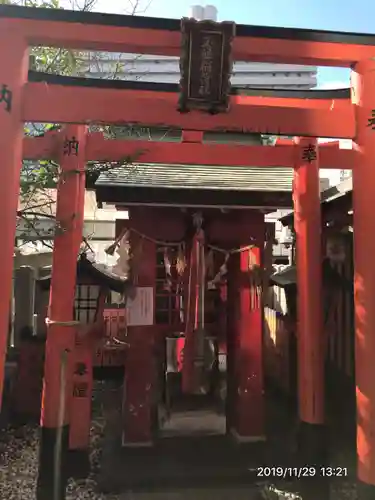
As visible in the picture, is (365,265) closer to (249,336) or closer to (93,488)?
(249,336)

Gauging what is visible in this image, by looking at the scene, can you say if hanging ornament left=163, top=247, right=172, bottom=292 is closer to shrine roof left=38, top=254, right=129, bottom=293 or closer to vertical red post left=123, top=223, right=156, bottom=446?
vertical red post left=123, top=223, right=156, bottom=446

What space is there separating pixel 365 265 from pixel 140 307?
308cm

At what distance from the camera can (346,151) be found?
3.78 m

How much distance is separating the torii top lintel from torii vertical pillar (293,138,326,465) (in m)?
0.99

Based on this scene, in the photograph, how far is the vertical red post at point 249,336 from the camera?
5723 mm

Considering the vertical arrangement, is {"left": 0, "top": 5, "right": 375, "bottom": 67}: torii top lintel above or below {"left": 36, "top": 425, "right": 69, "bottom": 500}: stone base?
above

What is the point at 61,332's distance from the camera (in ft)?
12.9

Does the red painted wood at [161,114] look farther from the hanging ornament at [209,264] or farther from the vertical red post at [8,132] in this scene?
the hanging ornament at [209,264]

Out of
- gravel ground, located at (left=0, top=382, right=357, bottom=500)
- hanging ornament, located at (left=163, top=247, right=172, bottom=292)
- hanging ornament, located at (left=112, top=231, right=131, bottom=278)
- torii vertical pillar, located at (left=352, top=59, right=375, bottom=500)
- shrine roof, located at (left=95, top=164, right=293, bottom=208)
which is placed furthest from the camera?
hanging ornament, located at (left=163, top=247, right=172, bottom=292)

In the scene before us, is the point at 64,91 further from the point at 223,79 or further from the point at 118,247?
the point at 118,247

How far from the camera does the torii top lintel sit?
9.86ft

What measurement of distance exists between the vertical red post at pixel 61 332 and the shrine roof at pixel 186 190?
72 cm

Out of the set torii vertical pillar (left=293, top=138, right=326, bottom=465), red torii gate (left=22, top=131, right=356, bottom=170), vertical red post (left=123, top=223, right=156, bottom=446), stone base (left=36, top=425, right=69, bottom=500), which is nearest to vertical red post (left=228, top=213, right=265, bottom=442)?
vertical red post (left=123, top=223, right=156, bottom=446)

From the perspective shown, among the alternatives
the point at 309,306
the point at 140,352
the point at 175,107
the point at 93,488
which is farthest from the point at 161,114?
the point at 93,488
